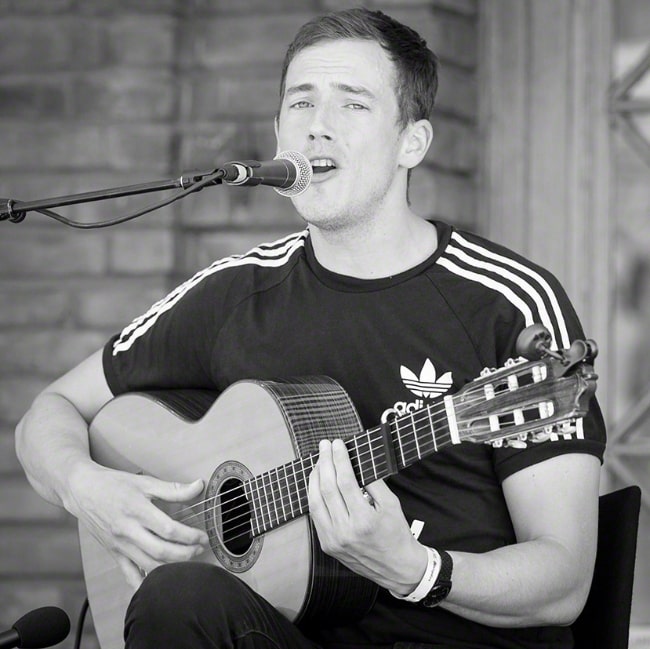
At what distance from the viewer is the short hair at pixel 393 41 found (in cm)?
197

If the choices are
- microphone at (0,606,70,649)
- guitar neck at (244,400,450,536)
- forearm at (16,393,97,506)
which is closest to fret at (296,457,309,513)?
guitar neck at (244,400,450,536)

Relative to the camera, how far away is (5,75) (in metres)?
2.88

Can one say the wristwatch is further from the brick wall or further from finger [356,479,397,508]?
the brick wall

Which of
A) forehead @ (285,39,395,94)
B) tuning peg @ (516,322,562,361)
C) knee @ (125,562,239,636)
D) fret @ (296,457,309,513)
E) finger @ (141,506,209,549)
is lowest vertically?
finger @ (141,506,209,549)

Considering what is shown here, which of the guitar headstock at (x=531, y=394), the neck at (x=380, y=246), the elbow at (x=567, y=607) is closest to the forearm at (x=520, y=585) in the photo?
the elbow at (x=567, y=607)

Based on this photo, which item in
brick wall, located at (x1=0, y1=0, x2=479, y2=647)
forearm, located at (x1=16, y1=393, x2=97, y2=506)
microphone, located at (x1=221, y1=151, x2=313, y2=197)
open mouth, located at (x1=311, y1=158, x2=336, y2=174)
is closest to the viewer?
microphone, located at (x1=221, y1=151, x2=313, y2=197)

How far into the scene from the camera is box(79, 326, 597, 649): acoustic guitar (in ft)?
4.59

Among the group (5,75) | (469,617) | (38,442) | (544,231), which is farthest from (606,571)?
(5,75)

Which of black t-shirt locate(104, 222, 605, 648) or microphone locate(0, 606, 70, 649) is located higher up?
black t-shirt locate(104, 222, 605, 648)

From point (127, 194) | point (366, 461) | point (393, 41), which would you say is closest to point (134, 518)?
point (366, 461)

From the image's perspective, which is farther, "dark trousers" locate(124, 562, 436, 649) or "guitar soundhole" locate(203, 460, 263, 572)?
"guitar soundhole" locate(203, 460, 263, 572)

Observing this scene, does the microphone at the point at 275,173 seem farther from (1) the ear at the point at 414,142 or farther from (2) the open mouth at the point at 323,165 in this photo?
(1) the ear at the point at 414,142

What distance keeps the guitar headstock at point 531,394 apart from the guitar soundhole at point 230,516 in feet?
1.45

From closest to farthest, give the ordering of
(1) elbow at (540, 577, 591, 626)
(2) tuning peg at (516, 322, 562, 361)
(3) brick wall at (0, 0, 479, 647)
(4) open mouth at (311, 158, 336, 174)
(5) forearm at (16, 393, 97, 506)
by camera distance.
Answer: (2) tuning peg at (516, 322, 562, 361) → (1) elbow at (540, 577, 591, 626) → (4) open mouth at (311, 158, 336, 174) → (5) forearm at (16, 393, 97, 506) → (3) brick wall at (0, 0, 479, 647)
